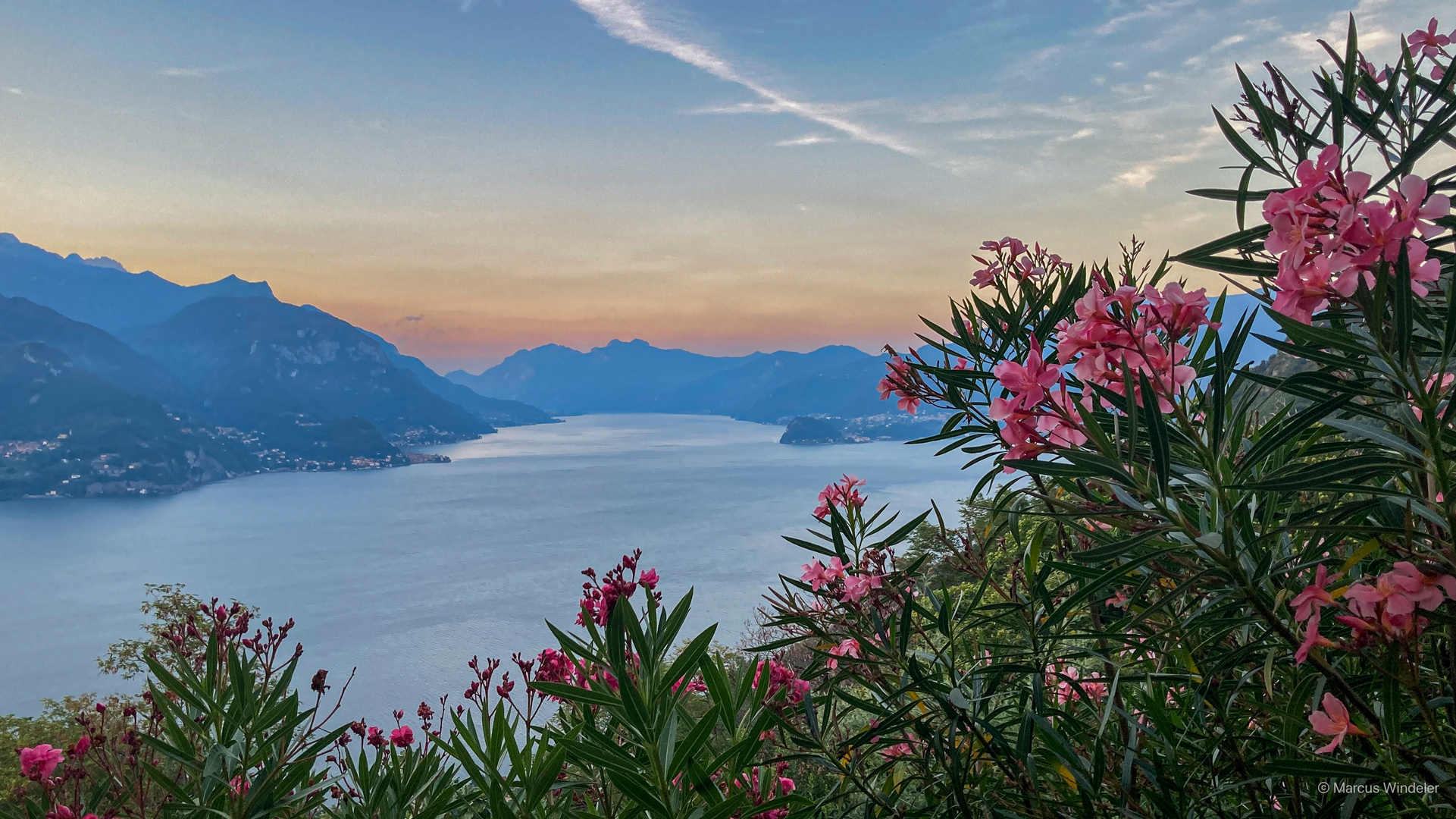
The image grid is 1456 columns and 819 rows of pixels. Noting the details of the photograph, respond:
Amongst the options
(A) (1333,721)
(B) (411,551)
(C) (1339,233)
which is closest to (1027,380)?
(C) (1339,233)

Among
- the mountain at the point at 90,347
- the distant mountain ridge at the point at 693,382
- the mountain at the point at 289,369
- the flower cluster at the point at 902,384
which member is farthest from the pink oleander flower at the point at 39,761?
the mountain at the point at 90,347

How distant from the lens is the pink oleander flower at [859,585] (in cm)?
99

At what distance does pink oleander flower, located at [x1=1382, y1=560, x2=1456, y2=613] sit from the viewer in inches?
18.2

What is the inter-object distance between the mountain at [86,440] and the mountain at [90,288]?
158 ft

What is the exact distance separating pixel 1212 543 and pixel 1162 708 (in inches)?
15.2

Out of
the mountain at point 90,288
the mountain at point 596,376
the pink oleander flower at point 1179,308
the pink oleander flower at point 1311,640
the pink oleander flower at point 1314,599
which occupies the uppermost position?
the mountain at point 90,288

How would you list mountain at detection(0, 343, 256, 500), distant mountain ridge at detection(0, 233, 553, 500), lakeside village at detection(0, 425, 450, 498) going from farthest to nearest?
distant mountain ridge at detection(0, 233, 553, 500), mountain at detection(0, 343, 256, 500), lakeside village at detection(0, 425, 450, 498)

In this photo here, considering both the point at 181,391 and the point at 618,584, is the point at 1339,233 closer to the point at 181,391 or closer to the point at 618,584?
the point at 618,584

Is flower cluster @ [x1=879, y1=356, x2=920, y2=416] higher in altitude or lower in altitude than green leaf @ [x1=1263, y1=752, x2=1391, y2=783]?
higher

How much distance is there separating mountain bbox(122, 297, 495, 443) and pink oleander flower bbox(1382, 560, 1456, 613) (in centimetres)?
8928

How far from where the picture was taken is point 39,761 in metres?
1.28

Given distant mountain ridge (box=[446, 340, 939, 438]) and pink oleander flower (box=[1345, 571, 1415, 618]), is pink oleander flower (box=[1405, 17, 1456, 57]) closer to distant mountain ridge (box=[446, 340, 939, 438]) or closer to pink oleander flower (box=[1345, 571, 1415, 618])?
pink oleander flower (box=[1345, 571, 1415, 618])

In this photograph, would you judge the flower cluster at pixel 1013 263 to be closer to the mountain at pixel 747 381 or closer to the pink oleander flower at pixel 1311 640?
the pink oleander flower at pixel 1311 640

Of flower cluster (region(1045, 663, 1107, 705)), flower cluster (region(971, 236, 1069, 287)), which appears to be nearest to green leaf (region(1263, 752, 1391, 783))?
flower cluster (region(1045, 663, 1107, 705))
